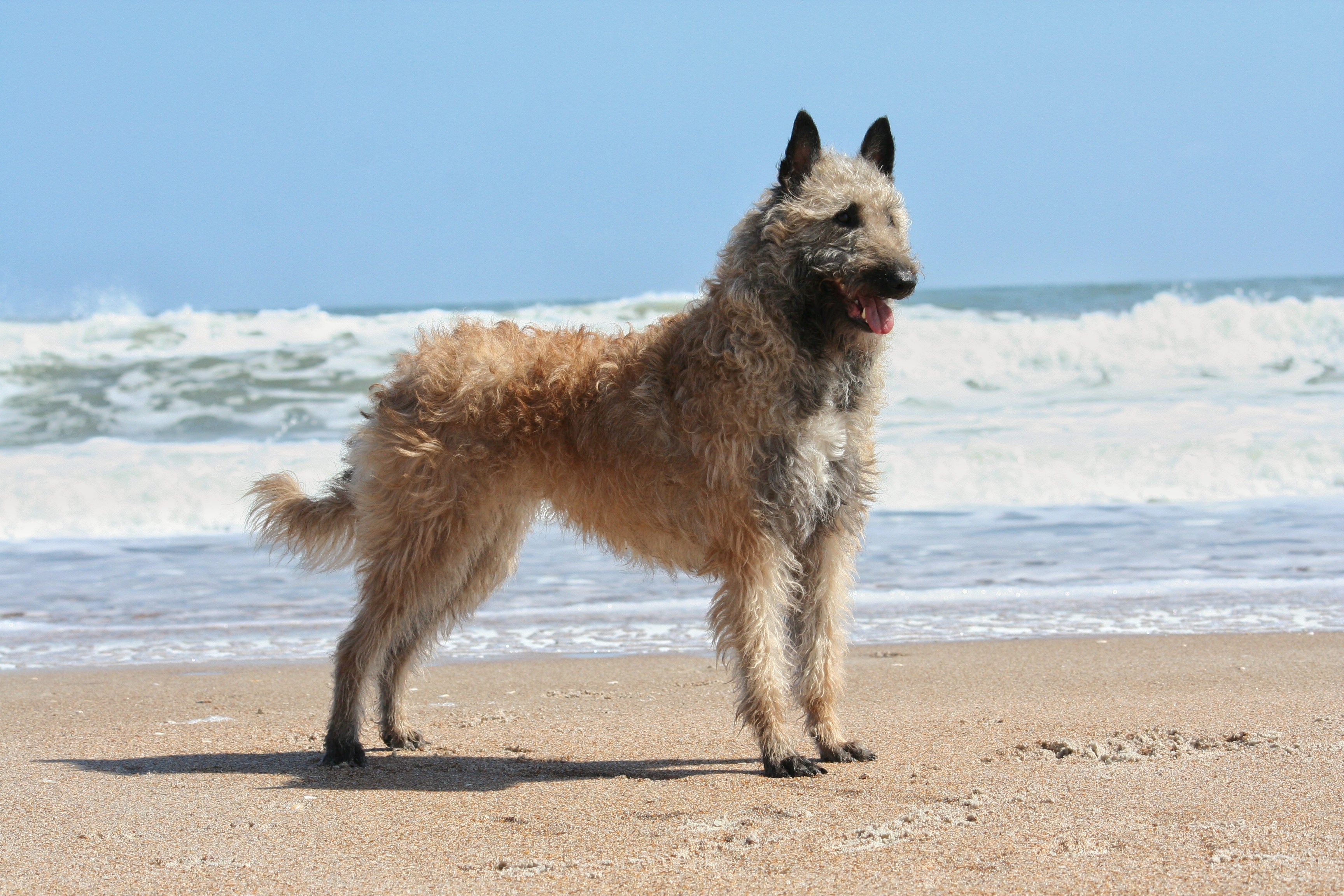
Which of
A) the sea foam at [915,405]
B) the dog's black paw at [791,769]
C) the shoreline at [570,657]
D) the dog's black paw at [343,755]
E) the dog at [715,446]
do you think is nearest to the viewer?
the dog at [715,446]

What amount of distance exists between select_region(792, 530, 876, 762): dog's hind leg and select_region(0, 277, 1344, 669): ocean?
126 centimetres

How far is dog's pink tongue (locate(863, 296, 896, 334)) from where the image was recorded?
4.26 m

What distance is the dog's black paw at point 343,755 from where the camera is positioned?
4.84 m

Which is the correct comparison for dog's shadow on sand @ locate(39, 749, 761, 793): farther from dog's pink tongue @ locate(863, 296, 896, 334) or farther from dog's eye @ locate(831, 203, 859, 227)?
dog's eye @ locate(831, 203, 859, 227)

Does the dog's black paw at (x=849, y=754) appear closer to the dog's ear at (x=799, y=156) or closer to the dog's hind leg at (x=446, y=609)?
the dog's hind leg at (x=446, y=609)

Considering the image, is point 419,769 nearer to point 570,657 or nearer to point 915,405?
point 570,657

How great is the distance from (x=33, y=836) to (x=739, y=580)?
240 centimetres

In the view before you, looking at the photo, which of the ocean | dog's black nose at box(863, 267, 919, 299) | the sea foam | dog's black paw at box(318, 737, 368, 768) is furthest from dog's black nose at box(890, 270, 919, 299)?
dog's black paw at box(318, 737, 368, 768)

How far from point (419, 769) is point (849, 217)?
8.64 feet

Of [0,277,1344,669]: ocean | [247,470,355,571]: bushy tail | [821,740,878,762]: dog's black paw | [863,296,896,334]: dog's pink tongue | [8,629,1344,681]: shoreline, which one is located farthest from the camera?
[0,277,1344,669]: ocean

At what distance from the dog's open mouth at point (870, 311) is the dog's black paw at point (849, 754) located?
1.58 meters

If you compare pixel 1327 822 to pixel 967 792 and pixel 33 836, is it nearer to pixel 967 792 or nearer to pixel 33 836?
pixel 967 792

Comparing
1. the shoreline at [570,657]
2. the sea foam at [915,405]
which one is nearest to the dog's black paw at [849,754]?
the sea foam at [915,405]

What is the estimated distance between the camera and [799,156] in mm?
4453
